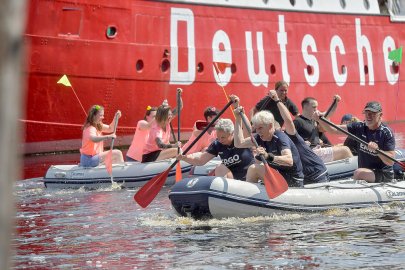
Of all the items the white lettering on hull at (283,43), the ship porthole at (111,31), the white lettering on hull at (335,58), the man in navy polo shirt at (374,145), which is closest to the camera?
the man in navy polo shirt at (374,145)

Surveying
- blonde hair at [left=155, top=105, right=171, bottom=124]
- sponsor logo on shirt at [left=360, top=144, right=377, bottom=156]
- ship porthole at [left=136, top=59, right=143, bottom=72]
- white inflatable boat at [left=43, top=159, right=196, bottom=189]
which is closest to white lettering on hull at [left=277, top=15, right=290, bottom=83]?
ship porthole at [left=136, top=59, right=143, bottom=72]

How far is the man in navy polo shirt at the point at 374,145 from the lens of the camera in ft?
35.7

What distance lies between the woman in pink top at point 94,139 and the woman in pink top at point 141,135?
418mm

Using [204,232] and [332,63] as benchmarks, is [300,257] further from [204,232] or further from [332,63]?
[332,63]

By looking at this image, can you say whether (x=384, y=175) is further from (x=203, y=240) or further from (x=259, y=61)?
(x=259, y=61)

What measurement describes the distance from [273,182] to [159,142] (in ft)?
19.9

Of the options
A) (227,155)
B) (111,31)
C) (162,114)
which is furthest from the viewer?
(111,31)

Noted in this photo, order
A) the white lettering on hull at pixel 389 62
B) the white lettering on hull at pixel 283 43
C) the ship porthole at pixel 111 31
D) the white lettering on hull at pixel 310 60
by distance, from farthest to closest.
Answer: the white lettering on hull at pixel 389 62 < the white lettering on hull at pixel 310 60 < the white lettering on hull at pixel 283 43 < the ship porthole at pixel 111 31

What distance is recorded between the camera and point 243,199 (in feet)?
32.7

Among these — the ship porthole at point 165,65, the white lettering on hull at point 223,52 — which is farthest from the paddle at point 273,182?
the white lettering on hull at point 223,52

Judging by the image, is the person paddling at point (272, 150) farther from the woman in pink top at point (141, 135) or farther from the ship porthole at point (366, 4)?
the ship porthole at point (366, 4)

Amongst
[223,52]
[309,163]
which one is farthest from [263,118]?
[223,52]

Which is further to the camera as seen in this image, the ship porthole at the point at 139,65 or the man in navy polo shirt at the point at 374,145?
the ship porthole at the point at 139,65

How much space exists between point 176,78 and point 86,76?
2.77 m
